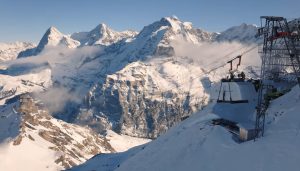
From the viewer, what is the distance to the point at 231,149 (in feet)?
139

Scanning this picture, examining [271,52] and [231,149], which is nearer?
[231,149]

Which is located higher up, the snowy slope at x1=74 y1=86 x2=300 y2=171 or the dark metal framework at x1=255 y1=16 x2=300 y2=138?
the dark metal framework at x1=255 y1=16 x2=300 y2=138

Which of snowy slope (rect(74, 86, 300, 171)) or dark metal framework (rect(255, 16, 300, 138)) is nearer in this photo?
snowy slope (rect(74, 86, 300, 171))

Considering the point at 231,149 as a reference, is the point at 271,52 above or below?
above

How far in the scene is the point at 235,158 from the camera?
4038 centimetres

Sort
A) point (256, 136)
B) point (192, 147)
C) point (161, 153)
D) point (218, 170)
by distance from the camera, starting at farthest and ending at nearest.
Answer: point (161, 153)
point (192, 147)
point (256, 136)
point (218, 170)

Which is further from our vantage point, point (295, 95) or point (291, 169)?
point (295, 95)

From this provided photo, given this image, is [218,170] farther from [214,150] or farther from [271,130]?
[271,130]

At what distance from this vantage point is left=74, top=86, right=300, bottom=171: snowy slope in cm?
3772

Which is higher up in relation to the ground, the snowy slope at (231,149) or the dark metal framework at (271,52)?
the dark metal framework at (271,52)

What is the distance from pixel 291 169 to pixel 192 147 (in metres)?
13.7

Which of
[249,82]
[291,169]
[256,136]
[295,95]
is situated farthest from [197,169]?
[249,82]

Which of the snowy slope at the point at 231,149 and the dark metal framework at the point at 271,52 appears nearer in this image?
the snowy slope at the point at 231,149

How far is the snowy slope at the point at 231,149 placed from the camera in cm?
3772
